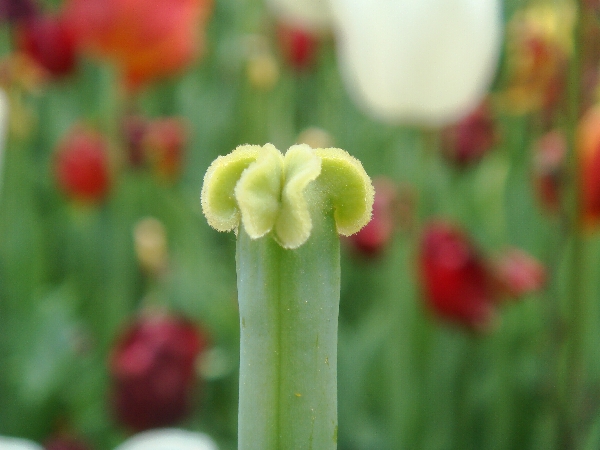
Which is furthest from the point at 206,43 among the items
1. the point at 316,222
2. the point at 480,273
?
the point at 316,222

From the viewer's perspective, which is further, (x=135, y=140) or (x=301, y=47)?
(x=301, y=47)

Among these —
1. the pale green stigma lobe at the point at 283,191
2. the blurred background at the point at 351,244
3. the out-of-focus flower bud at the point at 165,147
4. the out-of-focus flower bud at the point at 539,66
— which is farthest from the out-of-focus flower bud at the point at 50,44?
the pale green stigma lobe at the point at 283,191

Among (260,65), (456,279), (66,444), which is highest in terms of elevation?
(260,65)

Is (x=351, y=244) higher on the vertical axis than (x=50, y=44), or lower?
lower

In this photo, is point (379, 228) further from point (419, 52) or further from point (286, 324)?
point (286, 324)

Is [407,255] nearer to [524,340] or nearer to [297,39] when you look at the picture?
[524,340]

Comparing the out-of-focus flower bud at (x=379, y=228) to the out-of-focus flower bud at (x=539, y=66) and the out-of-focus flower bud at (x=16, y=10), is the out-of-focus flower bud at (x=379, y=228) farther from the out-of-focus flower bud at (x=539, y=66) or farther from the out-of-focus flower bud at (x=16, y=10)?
the out-of-focus flower bud at (x=16, y=10)

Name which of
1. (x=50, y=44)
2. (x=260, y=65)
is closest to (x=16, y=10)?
(x=50, y=44)

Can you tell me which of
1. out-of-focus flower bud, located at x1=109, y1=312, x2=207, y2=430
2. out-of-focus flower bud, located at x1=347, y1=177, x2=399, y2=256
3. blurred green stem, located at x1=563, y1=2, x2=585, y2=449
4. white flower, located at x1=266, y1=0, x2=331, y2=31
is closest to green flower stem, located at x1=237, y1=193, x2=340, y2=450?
blurred green stem, located at x1=563, y1=2, x2=585, y2=449
